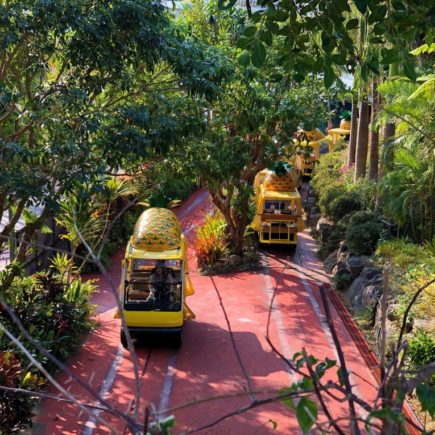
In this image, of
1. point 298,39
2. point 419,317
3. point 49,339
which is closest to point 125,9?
point 298,39

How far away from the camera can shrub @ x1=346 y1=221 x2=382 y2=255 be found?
13648mm

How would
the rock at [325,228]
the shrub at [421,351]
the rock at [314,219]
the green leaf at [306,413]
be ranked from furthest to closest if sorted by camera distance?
the rock at [314,219] → the rock at [325,228] → the shrub at [421,351] → the green leaf at [306,413]

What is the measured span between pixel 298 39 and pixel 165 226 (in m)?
5.84

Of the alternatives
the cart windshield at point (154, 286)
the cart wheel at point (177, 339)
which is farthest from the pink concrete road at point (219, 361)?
the cart windshield at point (154, 286)

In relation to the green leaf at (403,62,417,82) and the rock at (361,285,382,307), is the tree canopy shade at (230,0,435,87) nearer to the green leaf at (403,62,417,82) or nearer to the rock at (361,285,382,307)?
the green leaf at (403,62,417,82)

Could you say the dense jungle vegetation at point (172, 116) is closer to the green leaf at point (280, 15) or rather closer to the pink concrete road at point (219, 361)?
the green leaf at point (280, 15)

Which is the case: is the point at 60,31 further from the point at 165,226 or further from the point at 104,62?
the point at 165,226

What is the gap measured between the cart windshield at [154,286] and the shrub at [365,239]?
514cm

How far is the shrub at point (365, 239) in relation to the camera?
13.6 m

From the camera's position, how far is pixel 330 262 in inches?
600

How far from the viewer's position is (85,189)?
7668 millimetres

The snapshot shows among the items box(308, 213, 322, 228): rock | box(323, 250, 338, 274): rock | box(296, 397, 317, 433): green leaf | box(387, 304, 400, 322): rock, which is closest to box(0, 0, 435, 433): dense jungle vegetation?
box(387, 304, 400, 322): rock

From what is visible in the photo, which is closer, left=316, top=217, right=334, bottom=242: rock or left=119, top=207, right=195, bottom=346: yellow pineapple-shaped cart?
left=119, top=207, right=195, bottom=346: yellow pineapple-shaped cart

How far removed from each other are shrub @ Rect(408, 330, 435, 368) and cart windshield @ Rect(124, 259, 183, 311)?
375cm
